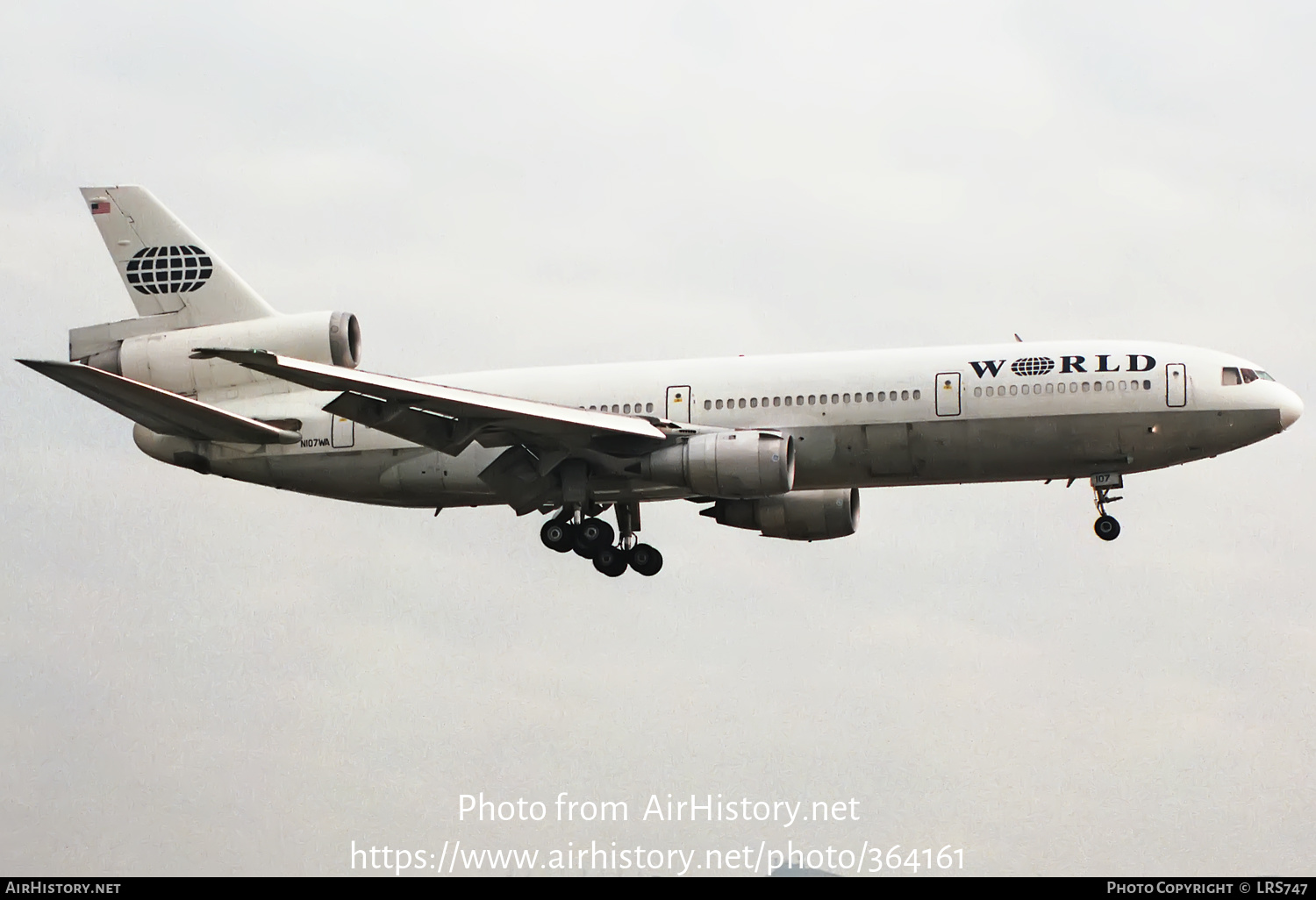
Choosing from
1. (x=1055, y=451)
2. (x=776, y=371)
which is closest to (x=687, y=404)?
(x=776, y=371)

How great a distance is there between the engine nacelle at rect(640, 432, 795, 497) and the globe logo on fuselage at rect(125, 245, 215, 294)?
46.9ft

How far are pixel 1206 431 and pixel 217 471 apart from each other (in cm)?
2310

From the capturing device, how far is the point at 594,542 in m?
43.1

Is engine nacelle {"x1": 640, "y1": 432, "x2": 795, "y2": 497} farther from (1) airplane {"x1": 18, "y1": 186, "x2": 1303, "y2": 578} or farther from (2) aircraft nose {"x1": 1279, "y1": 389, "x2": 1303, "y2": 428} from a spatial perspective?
(2) aircraft nose {"x1": 1279, "y1": 389, "x2": 1303, "y2": 428}

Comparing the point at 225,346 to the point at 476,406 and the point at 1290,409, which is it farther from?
the point at 1290,409

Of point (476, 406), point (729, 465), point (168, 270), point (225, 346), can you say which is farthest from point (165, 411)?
point (729, 465)

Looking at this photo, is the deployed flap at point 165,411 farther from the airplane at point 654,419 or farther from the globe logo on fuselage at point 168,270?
the globe logo on fuselage at point 168,270

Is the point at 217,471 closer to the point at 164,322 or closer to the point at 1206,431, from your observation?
the point at 164,322

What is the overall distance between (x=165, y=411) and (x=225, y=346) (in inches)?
109

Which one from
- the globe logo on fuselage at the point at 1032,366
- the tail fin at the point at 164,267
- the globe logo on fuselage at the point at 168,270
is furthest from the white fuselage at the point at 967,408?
the globe logo on fuselage at the point at 168,270

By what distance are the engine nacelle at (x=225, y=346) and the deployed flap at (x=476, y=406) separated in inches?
170

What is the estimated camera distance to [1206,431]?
39.3m

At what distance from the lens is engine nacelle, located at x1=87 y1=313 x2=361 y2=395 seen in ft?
139

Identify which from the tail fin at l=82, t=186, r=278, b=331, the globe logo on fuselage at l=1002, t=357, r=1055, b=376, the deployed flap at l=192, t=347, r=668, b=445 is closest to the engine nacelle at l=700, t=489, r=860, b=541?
the deployed flap at l=192, t=347, r=668, b=445
